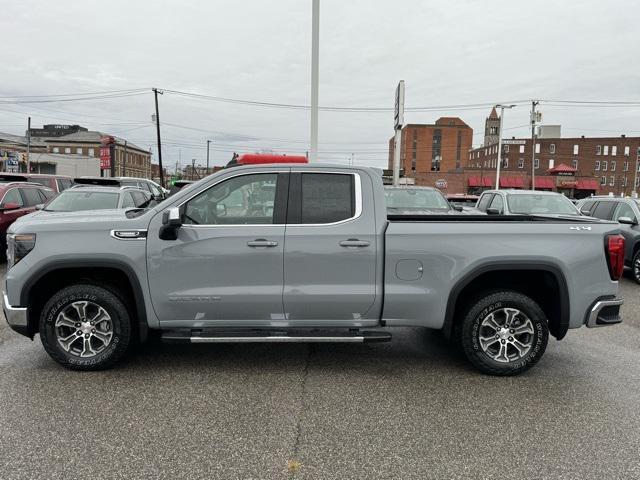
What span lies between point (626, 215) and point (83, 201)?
1144cm

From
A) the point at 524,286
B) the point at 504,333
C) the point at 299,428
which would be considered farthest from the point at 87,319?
the point at 524,286

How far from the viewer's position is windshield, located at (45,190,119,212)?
31.5 feet

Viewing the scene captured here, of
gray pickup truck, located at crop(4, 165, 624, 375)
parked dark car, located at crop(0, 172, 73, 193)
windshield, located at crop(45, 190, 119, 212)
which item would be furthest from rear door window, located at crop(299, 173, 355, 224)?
parked dark car, located at crop(0, 172, 73, 193)

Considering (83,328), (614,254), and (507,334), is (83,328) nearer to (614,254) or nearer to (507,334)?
(507,334)

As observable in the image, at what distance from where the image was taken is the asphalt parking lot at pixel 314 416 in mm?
2959

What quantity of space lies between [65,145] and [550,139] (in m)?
101

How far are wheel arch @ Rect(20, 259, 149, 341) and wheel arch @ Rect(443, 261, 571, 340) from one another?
9.15 feet

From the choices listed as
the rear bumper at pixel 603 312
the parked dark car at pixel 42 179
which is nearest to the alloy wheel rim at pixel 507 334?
the rear bumper at pixel 603 312

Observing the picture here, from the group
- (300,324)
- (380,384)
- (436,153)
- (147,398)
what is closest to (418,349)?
(380,384)

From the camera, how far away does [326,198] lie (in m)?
4.34

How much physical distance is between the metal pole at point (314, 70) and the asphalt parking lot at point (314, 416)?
7799 millimetres

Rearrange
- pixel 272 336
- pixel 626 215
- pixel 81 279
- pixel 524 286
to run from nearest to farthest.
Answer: pixel 272 336 < pixel 81 279 < pixel 524 286 < pixel 626 215

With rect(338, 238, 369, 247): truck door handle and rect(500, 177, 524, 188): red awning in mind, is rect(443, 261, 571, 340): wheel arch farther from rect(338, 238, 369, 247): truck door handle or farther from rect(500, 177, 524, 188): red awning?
rect(500, 177, 524, 188): red awning

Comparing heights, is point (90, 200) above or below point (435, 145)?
below
